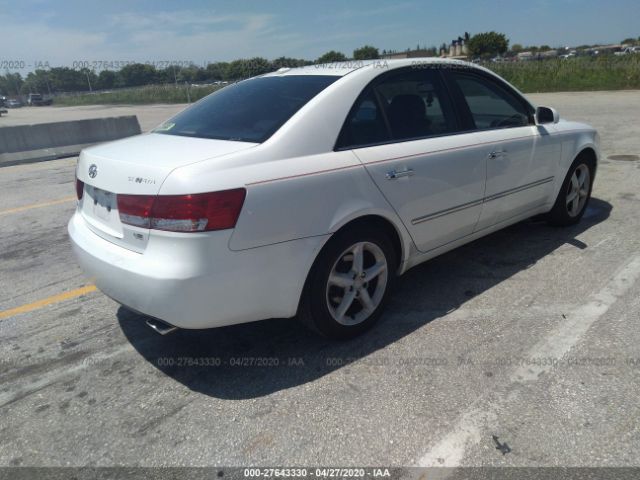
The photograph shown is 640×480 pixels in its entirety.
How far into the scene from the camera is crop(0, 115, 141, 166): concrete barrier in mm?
11500

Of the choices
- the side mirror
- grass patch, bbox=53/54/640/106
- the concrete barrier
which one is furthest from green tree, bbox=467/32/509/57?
the side mirror

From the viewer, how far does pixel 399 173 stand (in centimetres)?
302

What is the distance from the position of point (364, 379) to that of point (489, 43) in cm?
8610

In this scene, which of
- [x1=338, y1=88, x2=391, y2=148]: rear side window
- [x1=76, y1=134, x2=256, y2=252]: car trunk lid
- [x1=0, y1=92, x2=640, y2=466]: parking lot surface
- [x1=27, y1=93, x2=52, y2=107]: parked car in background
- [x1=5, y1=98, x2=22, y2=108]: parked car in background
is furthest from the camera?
[x1=5, y1=98, x2=22, y2=108]: parked car in background

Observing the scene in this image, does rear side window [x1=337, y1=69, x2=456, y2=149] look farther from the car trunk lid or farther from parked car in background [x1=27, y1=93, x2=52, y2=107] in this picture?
parked car in background [x1=27, y1=93, x2=52, y2=107]

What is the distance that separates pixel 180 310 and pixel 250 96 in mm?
1633

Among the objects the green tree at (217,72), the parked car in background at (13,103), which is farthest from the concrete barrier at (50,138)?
the parked car in background at (13,103)

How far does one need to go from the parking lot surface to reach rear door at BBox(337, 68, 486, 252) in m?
0.65

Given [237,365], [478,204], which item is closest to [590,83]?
[478,204]

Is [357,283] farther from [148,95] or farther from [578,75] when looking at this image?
[148,95]

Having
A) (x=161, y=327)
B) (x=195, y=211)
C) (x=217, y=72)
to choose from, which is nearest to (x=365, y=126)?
(x=195, y=211)

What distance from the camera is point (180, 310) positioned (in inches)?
95.0

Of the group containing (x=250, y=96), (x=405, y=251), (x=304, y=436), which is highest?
(x=250, y=96)

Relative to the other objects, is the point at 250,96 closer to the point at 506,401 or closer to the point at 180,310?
the point at 180,310
